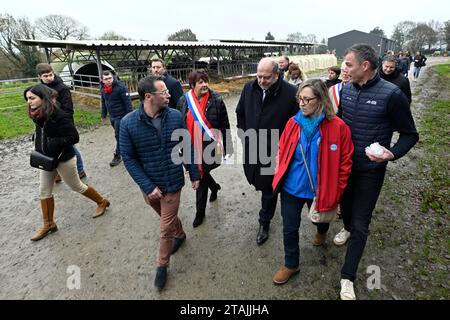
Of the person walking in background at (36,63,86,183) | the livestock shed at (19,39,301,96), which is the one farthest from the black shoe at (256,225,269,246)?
the livestock shed at (19,39,301,96)

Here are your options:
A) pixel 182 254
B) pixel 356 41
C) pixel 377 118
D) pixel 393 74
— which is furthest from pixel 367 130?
pixel 356 41

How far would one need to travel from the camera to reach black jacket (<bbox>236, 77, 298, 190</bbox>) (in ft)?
9.46

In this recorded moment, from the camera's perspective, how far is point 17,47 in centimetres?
3569

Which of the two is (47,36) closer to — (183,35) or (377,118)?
(183,35)

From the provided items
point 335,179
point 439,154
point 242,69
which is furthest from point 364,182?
point 242,69

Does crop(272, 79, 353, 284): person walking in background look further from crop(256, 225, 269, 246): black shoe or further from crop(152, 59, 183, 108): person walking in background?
crop(152, 59, 183, 108): person walking in background

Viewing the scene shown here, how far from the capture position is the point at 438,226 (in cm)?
359

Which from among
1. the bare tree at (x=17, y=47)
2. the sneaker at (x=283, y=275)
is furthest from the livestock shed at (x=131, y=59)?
the bare tree at (x=17, y=47)

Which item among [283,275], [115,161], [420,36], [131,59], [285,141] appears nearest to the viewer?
[285,141]

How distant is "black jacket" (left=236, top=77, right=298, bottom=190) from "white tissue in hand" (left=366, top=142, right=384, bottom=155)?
94cm

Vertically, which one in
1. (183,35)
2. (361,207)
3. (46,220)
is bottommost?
(46,220)

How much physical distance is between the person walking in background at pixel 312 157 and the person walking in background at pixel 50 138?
2628mm

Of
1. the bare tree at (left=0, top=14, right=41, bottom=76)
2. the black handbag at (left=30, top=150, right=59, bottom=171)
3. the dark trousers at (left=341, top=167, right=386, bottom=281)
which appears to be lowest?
the dark trousers at (left=341, top=167, right=386, bottom=281)

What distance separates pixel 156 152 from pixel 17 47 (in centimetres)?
4454
